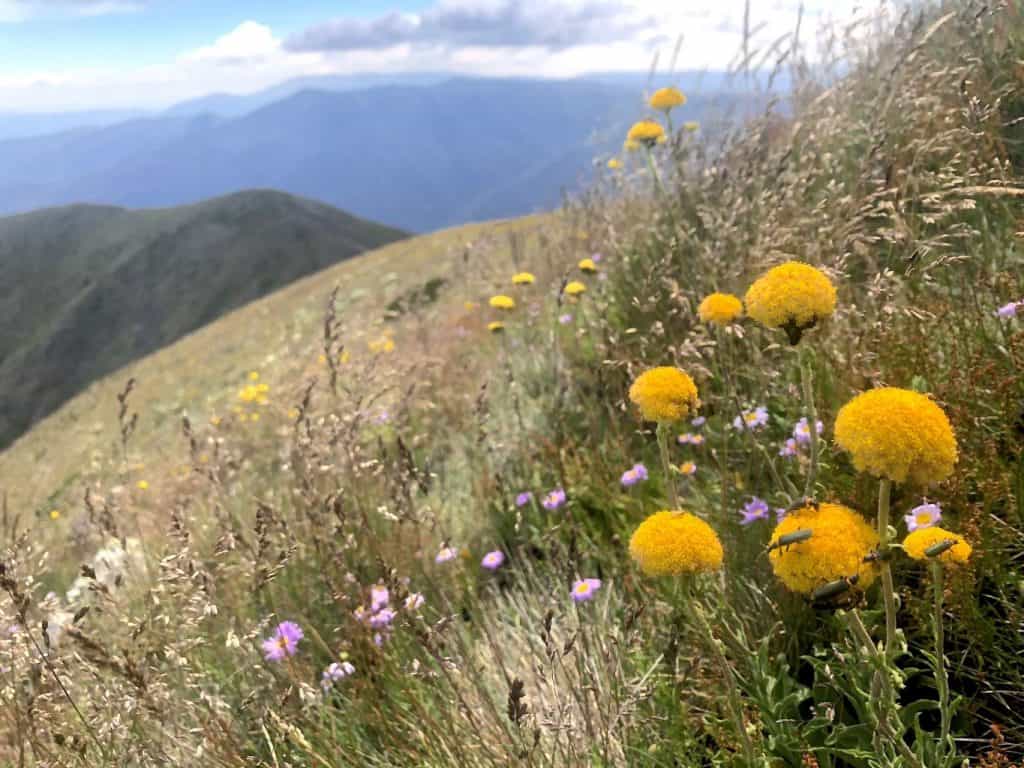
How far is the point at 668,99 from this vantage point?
12.4 feet

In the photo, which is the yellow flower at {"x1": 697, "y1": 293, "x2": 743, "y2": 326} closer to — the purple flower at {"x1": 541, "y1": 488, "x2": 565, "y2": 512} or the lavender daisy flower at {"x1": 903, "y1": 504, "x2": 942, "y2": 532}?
the lavender daisy flower at {"x1": 903, "y1": 504, "x2": 942, "y2": 532}

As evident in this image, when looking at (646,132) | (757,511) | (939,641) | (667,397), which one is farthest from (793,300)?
(646,132)

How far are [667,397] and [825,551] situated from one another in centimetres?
52

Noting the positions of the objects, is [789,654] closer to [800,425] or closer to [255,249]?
[800,425]

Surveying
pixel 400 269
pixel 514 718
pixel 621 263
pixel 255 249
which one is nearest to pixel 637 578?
pixel 514 718

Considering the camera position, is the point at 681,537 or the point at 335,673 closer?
the point at 681,537

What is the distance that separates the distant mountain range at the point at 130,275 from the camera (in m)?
75.4

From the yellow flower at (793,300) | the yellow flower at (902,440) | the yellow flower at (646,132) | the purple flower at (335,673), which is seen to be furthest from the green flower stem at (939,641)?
the yellow flower at (646,132)

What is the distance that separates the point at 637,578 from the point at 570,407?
173 cm

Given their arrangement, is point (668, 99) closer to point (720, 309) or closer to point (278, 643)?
point (720, 309)

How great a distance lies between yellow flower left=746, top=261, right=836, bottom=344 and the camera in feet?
4.25

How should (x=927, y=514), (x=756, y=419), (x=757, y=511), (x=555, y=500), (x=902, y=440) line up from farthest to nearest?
A: (x=555, y=500) < (x=756, y=419) < (x=757, y=511) < (x=927, y=514) < (x=902, y=440)

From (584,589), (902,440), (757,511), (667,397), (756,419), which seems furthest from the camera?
(756,419)

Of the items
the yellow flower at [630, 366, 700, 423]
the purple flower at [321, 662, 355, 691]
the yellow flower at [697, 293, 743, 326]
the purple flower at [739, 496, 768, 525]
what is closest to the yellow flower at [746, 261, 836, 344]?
the yellow flower at [630, 366, 700, 423]
